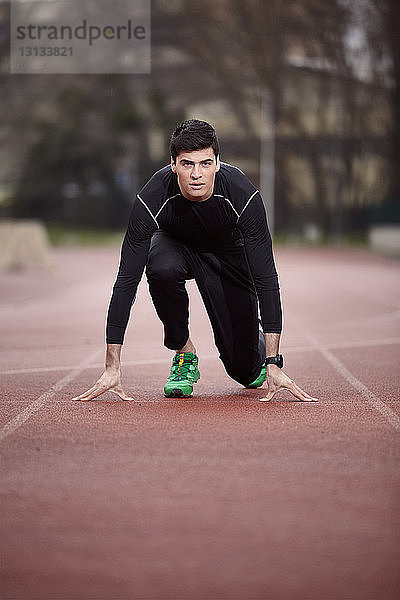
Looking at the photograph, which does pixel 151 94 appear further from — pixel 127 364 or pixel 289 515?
pixel 289 515

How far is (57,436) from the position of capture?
471 cm

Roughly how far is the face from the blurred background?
29.5 meters

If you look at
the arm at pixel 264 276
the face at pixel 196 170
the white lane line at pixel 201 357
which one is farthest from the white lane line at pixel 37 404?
the face at pixel 196 170

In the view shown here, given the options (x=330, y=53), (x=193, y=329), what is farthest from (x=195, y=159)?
(x=330, y=53)

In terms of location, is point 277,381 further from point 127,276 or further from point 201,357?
point 201,357

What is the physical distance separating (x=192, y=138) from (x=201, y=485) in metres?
1.75

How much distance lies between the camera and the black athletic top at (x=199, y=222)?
16.7 feet

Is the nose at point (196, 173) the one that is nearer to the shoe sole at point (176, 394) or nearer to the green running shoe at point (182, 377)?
the green running shoe at point (182, 377)

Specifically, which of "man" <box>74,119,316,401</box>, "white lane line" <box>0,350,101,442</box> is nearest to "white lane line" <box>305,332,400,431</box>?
"man" <box>74,119,316,401</box>

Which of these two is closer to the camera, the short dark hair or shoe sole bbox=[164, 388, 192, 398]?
the short dark hair

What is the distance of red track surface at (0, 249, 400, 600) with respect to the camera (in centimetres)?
288

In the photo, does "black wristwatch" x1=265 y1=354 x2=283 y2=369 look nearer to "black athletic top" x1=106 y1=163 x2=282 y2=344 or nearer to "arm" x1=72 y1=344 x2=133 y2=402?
"black athletic top" x1=106 y1=163 x2=282 y2=344

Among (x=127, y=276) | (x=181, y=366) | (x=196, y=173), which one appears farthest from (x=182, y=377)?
(x=196, y=173)

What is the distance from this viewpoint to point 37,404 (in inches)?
221
